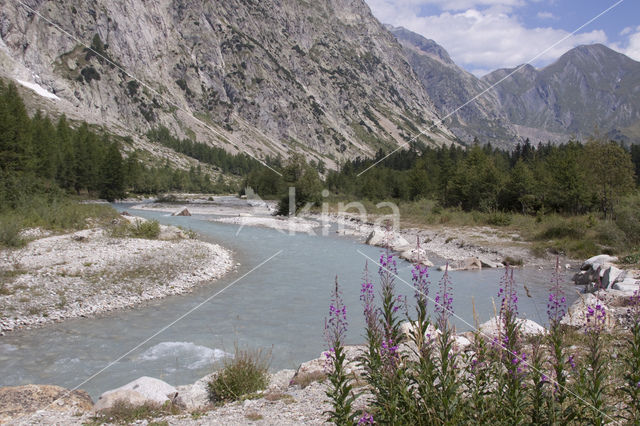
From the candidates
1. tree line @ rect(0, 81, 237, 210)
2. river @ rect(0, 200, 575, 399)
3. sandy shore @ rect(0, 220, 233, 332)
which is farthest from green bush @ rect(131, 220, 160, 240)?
tree line @ rect(0, 81, 237, 210)

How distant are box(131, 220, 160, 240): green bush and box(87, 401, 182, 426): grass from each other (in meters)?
20.3

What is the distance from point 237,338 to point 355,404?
6539 mm

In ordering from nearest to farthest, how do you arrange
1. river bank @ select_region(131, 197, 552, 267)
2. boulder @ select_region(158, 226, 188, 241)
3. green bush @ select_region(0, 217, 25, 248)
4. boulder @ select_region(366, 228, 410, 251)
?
green bush @ select_region(0, 217, 25, 248), river bank @ select_region(131, 197, 552, 267), boulder @ select_region(158, 226, 188, 241), boulder @ select_region(366, 228, 410, 251)

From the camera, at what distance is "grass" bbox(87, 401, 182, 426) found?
6684 millimetres

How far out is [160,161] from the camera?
134750 millimetres

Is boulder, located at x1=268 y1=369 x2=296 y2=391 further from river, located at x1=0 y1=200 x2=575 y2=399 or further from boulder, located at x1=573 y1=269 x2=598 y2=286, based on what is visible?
boulder, located at x1=573 y1=269 x2=598 y2=286

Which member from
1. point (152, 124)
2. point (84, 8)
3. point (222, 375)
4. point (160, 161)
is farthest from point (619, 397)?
point (84, 8)

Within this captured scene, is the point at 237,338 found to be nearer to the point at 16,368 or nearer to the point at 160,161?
the point at 16,368

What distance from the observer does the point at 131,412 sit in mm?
6836

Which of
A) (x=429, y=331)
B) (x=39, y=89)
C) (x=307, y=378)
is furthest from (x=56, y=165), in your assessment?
(x=39, y=89)

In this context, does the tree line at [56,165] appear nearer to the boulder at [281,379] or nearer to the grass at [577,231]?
the boulder at [281,379]

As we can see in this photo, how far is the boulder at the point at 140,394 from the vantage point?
714 cm

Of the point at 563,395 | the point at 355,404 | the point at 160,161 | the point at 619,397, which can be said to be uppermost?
the point at 160,161

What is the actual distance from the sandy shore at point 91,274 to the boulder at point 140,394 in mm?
6910
